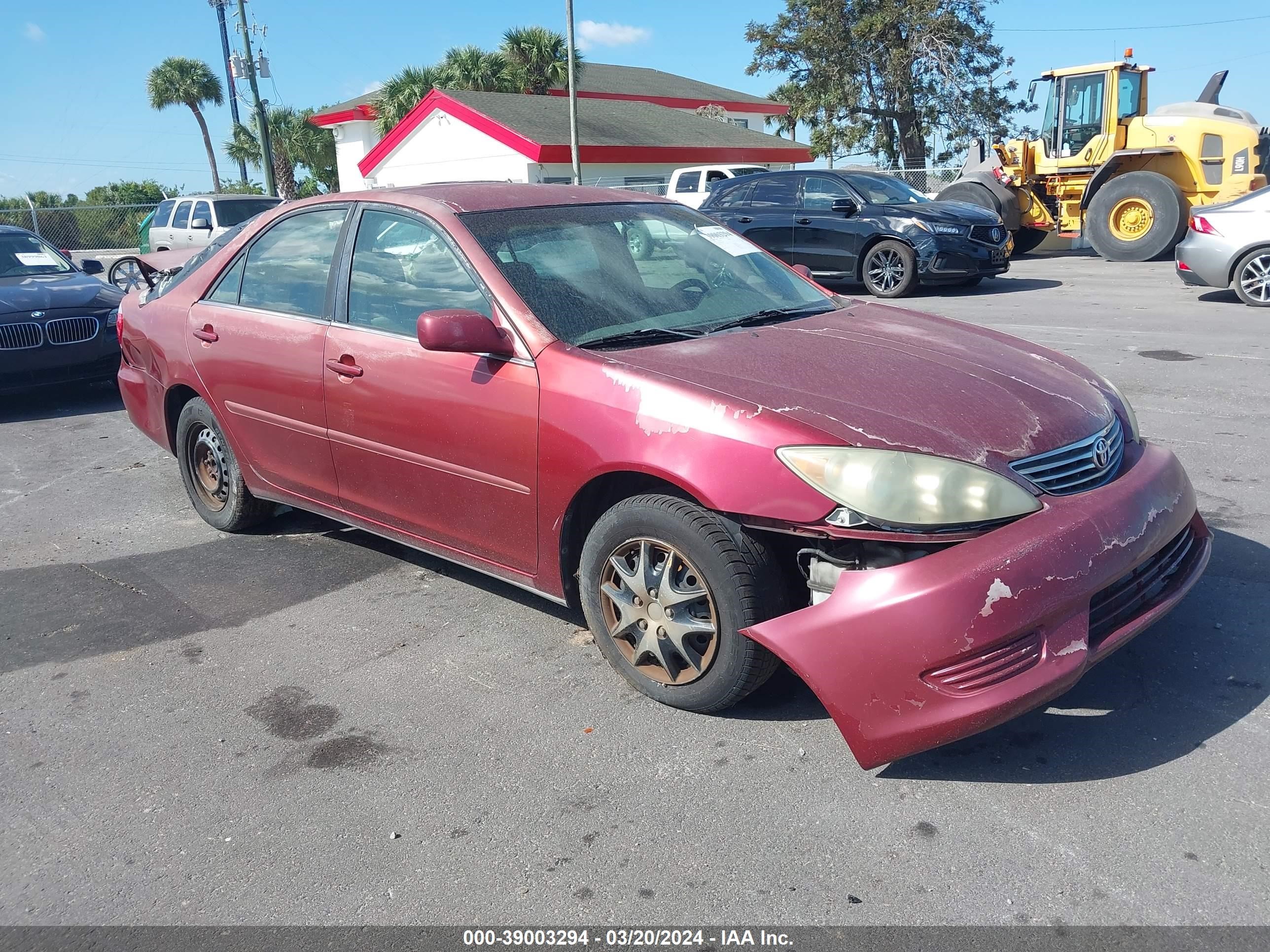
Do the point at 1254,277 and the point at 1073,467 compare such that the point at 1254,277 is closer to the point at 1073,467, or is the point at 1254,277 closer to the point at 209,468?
the point at 1073,467

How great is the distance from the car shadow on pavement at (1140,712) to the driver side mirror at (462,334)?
1.83 m

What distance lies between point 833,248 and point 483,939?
1293cm

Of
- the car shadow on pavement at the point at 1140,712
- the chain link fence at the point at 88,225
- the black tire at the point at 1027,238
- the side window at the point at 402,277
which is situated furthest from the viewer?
the chain link fence at the point at 88,225

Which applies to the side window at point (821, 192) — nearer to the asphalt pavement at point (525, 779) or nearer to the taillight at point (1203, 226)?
the taillight at point (1203, 226)

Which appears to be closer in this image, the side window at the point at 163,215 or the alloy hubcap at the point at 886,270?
the alloy hubcap at the point at 886,270

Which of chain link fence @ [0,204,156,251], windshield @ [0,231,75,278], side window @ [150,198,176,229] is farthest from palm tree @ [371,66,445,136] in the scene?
windshield @ [0,231,75,278]

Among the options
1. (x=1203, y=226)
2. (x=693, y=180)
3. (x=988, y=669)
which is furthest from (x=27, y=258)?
(x=693, y=180)

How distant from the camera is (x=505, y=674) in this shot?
3.68m

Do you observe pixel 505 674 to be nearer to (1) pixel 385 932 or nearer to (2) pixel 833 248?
(1) pixel 385 932

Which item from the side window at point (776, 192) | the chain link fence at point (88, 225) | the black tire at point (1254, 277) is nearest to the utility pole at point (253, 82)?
the chain link fence at point (88, 225)

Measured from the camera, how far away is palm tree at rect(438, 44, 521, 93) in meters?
41.3

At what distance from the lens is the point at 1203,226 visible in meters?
11.7

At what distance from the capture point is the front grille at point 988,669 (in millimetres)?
2695

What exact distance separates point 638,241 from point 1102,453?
194 centimetres
